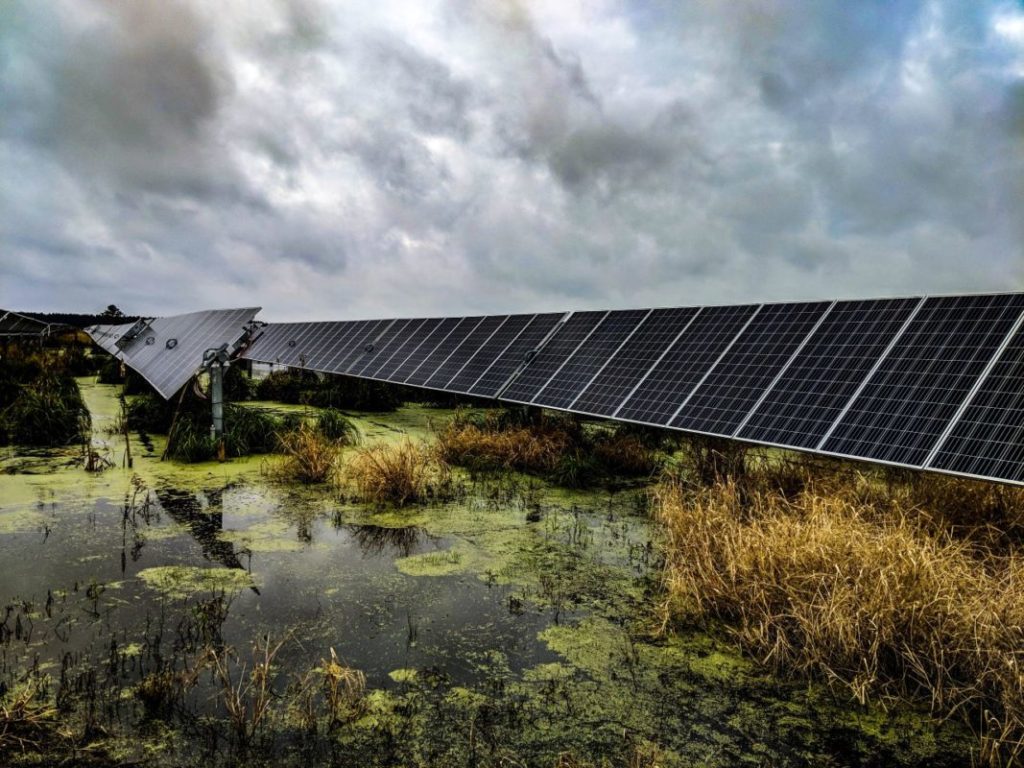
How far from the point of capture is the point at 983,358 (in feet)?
20.7

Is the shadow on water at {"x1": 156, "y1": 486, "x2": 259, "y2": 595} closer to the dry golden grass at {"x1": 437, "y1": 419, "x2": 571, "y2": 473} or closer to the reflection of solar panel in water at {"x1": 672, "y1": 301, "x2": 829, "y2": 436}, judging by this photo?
the dry golden grass at {"x1": 437, "y1": 419, "x2": 571, "y2": 473}

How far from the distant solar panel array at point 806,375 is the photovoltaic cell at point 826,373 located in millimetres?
19

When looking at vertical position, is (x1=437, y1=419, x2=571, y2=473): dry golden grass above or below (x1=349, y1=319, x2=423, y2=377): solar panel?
below

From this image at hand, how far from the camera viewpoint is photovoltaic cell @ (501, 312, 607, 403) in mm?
10781

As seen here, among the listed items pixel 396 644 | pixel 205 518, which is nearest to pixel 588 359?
pixel 205 518

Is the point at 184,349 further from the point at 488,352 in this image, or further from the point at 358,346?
the point at 488,352

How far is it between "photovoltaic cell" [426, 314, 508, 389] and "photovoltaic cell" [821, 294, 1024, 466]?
25.2ft

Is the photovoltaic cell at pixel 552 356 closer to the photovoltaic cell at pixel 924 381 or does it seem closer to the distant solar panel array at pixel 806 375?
the distant solar panel array at pixel 806 375

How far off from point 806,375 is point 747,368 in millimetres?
837

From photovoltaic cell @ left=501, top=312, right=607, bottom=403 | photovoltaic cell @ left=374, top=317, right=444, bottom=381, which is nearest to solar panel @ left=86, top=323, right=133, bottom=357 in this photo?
photovoltaic cell @ left=374, top=317, right=444, bottom=381

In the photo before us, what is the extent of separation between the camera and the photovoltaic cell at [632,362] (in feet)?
30.4

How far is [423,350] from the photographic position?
15.2 meters

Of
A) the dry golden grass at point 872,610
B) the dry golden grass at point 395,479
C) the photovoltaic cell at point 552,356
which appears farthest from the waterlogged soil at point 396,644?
the photovoltaic cell at point 552,356

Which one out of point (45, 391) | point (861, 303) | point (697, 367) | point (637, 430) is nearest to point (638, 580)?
point (697, 367)
